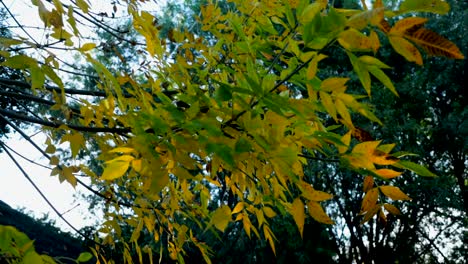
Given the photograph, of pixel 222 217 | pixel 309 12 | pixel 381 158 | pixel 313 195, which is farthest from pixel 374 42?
pixel 222 217

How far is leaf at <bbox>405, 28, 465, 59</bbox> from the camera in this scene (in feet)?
2.51

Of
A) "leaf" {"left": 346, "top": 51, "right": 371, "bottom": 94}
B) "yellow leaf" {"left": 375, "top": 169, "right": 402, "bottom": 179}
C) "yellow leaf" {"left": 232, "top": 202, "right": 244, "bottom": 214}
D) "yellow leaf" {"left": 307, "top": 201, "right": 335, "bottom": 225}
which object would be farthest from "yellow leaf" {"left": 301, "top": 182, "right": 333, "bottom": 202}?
"yellow leaf" {"left": 232, "top": 202, "right": 244, "bottom": 214}

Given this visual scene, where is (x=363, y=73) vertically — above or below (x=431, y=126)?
below

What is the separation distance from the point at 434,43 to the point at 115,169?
68 centimetres

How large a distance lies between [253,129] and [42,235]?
10.0m

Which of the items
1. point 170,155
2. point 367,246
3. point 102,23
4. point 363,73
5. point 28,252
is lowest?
point 28,252

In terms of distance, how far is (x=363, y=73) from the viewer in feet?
2.77

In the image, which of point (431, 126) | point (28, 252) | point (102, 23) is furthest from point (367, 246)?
point (28, 252)

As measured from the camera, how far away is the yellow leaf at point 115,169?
3.26 ft

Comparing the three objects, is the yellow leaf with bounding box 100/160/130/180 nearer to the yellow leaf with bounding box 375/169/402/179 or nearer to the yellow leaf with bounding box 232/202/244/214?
the yellow leaf with bounding box 375/169/402/179

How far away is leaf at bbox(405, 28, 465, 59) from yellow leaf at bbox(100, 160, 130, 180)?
629 millimetres

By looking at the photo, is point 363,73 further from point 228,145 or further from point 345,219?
point 345,219

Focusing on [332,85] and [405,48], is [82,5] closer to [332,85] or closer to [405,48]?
[332,85]

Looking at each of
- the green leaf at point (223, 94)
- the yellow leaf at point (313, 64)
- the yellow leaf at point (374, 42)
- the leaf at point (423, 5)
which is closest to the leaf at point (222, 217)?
the green leaf at point (223, 94)
